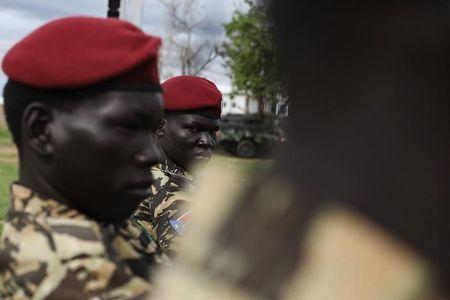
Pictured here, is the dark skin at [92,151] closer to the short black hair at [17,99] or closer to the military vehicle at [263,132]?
the short black hair at [17,99]

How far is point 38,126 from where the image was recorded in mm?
1263

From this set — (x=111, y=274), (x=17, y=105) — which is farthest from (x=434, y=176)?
(x=17, y=105)

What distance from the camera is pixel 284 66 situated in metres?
0.43

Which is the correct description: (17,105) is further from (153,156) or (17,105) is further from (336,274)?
(336,274)

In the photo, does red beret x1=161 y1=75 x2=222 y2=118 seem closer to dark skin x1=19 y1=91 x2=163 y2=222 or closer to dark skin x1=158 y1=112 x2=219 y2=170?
dark skin x1=158 y1=112 x2=219 y2=170

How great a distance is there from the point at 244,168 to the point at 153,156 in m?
0.88

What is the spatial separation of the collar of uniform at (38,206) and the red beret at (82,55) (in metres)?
0.24

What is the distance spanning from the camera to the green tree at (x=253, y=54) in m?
0.45

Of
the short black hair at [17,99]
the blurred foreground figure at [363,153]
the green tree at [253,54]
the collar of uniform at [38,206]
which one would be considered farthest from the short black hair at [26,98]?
the blurred foreground figure at [363,153]

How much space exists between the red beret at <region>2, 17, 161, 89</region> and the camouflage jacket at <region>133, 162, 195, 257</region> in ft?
3.81

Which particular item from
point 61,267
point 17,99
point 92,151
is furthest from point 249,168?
point 17,99

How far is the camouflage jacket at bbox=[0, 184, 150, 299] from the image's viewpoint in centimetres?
109

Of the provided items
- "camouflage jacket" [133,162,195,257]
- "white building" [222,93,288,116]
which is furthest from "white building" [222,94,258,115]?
"camouflage jacket" [133,162,195,257]

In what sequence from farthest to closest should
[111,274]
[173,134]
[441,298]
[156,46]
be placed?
[173,134] < [156,46] < [111,274] < [441,298]
